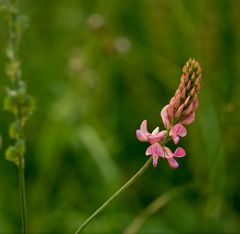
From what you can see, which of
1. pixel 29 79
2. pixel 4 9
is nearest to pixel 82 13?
pixel 29 79

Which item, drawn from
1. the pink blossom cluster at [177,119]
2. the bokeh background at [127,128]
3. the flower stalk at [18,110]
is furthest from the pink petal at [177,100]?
the bokeh background at [127,128]

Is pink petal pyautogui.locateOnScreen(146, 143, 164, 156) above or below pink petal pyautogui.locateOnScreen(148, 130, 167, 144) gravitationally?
below

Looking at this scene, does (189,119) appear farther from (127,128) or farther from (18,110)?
(127,128)

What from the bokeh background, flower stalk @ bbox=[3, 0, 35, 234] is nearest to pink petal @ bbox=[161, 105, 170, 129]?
flower stalk @ bbox=[3, 0, 35, 234]

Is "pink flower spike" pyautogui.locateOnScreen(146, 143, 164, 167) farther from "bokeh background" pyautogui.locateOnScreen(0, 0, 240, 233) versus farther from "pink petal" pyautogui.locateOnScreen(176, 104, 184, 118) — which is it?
"bokeh background" pyautogui.locateOnScreen(0, 0, 240, 233)

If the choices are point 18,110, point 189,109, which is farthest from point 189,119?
point 18,110

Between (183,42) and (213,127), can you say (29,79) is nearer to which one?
(183,42)

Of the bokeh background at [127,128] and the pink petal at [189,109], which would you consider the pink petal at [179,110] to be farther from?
the bokeh background at [127,128]

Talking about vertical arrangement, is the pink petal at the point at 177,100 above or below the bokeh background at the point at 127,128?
below

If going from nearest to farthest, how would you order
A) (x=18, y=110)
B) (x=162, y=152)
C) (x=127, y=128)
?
(x=162, y=152) < (x=18, y=110) < (x=127, y=128)

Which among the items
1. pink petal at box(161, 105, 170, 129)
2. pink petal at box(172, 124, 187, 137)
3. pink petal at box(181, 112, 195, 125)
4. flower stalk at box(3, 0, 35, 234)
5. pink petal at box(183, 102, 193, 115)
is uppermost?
flower stalk at box(3, 0, 35, 234)
